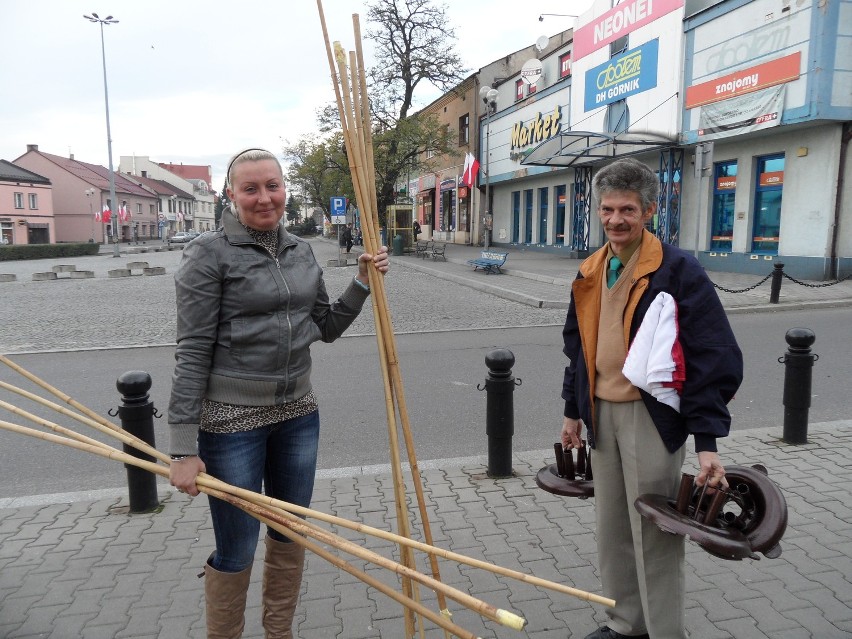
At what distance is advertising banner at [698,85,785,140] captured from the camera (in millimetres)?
14891

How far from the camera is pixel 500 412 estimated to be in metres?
4.53

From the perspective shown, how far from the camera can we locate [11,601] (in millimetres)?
3154

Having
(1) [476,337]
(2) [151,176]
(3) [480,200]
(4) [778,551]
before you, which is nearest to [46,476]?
(4) [778,551]

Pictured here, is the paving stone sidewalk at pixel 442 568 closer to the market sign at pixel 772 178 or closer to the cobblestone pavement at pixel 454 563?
the cobblestone pavement at pixel 454 563

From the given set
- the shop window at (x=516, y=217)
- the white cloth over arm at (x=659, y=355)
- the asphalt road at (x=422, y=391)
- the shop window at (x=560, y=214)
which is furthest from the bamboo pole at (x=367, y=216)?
the shop window at (x=516, y=217)

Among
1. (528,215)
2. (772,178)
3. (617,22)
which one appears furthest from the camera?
(528,215)

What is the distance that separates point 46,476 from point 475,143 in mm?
32004

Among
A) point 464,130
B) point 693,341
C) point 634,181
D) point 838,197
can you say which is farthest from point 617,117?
point 693,341

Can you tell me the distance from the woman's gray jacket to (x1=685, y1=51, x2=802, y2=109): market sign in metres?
15.6

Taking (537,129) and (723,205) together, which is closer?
(723,205)

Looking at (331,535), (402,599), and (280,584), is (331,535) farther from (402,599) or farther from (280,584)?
(280,584)

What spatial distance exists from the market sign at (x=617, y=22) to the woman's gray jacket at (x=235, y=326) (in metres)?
19.1

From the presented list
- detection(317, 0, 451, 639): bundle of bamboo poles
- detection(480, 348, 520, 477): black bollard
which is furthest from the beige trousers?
detection(480, 348, 520, 477): black bollard

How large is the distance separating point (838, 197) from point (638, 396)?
49.3ft
